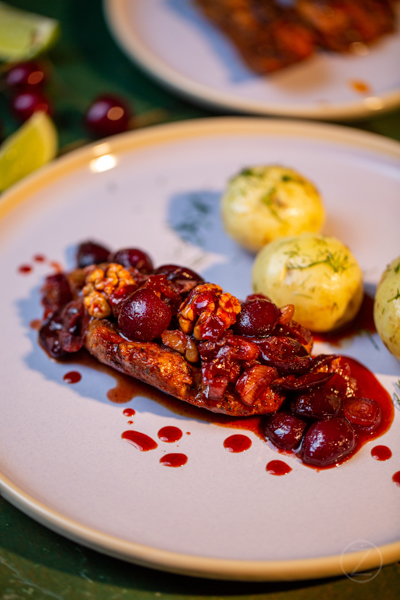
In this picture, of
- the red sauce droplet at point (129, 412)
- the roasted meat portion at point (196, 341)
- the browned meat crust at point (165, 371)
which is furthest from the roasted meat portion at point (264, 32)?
the red sauce droplet at point (129, 412)

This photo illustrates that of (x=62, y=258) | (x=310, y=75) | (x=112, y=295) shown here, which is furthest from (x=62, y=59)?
(x=112, y=295)

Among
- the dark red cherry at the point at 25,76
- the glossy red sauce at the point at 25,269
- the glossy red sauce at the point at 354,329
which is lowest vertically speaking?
the glossy red sauce at the point at 354,329

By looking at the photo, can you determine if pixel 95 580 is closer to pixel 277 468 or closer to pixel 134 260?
pixel 277 468

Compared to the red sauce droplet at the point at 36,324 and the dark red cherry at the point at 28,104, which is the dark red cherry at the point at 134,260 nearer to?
the red sauce droplet at the point at 36,324

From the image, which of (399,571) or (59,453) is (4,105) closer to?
(59,453)

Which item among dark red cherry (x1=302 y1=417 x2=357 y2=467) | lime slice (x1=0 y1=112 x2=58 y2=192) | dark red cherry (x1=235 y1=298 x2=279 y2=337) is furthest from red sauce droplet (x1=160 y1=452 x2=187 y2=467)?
lime slice (x1=0 y1=112 x2=58 y2=192)

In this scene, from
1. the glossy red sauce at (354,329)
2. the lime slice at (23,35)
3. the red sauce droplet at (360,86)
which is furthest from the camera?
the lime slice at (23,35)

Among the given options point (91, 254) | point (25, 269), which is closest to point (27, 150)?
point (25, 269)
